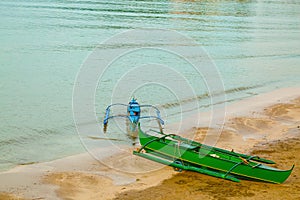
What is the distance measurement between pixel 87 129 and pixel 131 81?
418 inches

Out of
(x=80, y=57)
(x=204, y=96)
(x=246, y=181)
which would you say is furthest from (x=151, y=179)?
(x=80, y=57)

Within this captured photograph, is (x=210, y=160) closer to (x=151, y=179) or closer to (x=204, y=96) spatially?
(x=151, y=179)

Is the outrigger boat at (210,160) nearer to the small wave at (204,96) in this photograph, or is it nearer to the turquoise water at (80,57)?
the turquoise water at (80,57)

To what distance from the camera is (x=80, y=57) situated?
39.8 metres

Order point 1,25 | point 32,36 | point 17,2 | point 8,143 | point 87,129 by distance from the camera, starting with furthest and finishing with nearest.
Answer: point 17,2 < point 1,25 < point 32,36 < point 87,129 < point 8,143

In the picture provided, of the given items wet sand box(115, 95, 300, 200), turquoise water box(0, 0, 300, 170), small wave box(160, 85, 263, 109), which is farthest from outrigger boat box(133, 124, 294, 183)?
small wave box(160, 85, 263, 109)

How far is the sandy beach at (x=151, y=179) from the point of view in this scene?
46.5 ft

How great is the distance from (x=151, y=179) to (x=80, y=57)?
1017 inches

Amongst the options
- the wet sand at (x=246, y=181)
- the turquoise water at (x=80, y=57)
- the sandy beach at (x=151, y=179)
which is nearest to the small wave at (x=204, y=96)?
the turquoise water at (x=80, y=57)

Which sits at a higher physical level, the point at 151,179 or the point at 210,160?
the point at 210,160

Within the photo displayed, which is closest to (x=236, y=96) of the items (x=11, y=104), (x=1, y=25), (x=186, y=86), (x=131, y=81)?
(x=186, y=86)

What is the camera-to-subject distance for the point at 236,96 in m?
30.5

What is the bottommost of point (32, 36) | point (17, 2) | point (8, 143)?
point (8, 143)

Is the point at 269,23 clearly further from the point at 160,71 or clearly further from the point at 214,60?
the point at 160,71
